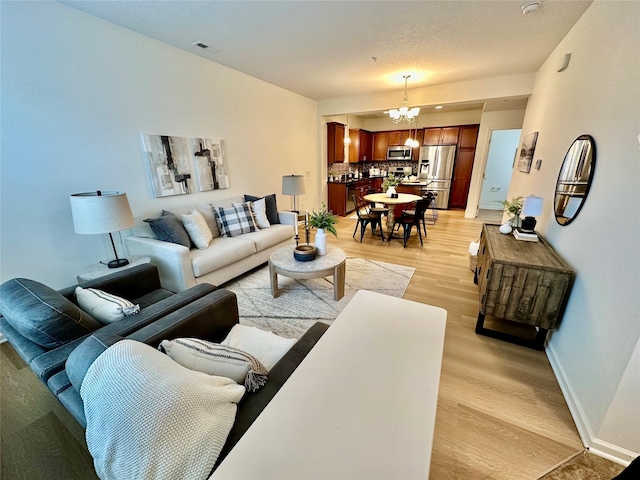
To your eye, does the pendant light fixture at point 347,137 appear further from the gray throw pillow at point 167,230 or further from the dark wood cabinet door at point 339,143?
the gray throw pillow at point 167,230

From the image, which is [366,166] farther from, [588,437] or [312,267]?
[588,437]

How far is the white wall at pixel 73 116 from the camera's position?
204cm

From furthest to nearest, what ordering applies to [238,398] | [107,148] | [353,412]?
[107,148], [238,398], [353,412]

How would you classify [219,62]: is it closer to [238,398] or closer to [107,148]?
[107,148]

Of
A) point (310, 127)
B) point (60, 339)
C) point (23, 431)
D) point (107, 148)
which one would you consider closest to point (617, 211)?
point (60, 339)

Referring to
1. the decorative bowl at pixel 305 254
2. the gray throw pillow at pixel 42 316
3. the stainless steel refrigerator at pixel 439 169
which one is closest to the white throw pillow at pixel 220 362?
the gray throw pillow at pixel 42 316

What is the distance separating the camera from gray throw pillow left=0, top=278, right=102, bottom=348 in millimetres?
1179

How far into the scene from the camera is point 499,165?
7.10m

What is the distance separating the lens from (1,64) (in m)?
1.93

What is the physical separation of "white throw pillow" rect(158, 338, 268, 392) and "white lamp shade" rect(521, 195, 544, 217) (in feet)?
8.47

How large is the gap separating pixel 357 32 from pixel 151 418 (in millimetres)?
3441

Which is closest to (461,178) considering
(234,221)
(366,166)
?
(366,166)

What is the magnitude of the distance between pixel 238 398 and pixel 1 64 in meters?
3.03

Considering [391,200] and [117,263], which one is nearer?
[117,263]
